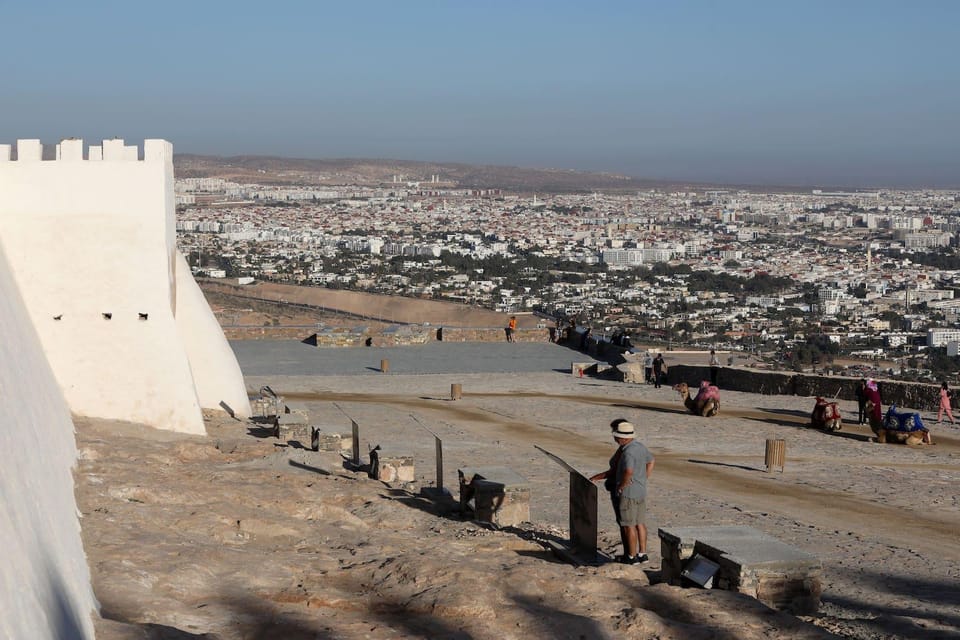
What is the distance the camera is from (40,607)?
5.23 metres

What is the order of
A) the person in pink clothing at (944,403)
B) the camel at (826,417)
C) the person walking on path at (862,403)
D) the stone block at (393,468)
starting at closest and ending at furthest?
the stone block at (393,468) < the camel at (826,417) < the person walking on path at (862,403) < the person in pink clothing at (944,403)

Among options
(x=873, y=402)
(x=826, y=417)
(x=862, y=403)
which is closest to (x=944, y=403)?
(x=862, y=403)

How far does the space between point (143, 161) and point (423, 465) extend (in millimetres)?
5371

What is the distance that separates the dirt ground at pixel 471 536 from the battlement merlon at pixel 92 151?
3614 millimetres

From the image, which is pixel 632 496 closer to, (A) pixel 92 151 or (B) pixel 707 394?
(A) pixel 92 151

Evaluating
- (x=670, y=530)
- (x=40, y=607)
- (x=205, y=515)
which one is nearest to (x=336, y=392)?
(x=205, y=515)

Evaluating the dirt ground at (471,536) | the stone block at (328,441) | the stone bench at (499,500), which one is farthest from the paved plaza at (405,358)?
the stone bench at (499,500)

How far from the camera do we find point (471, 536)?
9383 millimetres

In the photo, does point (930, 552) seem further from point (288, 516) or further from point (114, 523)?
point (114, 523)

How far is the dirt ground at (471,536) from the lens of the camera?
6602mm

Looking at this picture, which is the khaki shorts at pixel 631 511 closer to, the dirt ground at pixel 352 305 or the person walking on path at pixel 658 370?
the person walking on path at pixel 658 370

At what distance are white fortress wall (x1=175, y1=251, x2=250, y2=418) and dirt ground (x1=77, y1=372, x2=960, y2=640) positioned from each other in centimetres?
74

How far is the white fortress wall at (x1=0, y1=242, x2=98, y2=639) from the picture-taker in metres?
5.11

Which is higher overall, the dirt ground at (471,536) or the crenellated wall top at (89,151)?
the crenellated wall top at (89,151)
